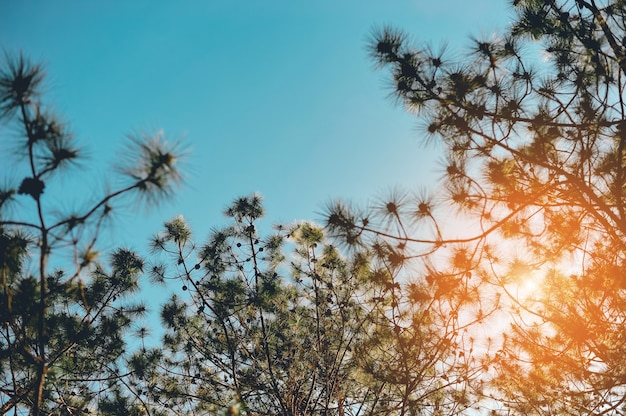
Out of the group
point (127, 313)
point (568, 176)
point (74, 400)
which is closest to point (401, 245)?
point (568, 176)

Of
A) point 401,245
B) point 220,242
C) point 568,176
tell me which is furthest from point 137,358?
point 568,176

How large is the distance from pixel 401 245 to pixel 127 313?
435 centimetres

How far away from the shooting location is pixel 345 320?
5.70m

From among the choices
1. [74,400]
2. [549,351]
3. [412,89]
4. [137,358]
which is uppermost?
[412,89]

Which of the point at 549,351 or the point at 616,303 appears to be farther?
the point at 549,351

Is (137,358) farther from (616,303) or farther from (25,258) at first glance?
(616,303)

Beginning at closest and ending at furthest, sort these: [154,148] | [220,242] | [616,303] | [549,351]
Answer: [154,148]
[616,303]
[549,351]
[220,242]

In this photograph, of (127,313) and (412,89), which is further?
(127,313)

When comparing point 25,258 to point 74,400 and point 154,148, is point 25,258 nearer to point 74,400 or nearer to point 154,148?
point 154,148

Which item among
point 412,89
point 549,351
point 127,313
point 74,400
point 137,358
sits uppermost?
point 412,89

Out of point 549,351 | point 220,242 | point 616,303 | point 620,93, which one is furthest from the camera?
point 220,242

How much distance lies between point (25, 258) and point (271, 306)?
3.80m

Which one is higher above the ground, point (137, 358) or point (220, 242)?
point (220, 242)

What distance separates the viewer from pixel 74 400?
550 centimetres
